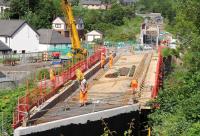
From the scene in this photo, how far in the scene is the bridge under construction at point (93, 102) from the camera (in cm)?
1712

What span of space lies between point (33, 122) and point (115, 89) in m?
8.82

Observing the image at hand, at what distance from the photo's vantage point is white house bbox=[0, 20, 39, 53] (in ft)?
225

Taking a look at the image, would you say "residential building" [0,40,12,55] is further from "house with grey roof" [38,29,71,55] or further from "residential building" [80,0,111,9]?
"residential building" [80,0,111,9]

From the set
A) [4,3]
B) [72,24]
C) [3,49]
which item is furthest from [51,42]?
[4,3]

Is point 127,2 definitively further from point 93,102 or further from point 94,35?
point 93,102

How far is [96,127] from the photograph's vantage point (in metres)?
18.2

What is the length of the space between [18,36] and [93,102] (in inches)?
1963

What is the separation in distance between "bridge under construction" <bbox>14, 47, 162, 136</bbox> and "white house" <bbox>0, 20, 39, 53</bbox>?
1529 inches

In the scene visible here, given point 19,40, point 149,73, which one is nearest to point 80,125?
point 149,73

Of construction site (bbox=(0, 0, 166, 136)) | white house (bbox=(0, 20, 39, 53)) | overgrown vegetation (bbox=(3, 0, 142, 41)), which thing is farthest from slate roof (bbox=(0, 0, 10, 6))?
construction site (bbox=(0, 0, 166, 136))

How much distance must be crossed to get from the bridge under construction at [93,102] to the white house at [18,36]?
38.8m

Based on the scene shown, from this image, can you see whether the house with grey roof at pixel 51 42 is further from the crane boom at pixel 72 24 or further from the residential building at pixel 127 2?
the residential building at pixel 127 2

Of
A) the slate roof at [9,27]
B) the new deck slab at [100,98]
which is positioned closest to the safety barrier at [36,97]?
the new deck slab at [100,98]

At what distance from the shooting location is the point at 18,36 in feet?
228
